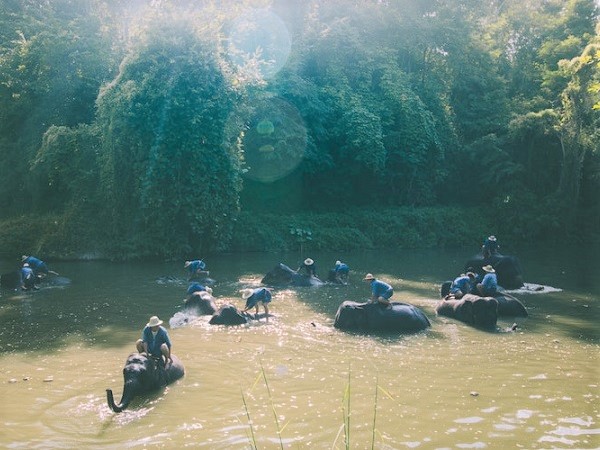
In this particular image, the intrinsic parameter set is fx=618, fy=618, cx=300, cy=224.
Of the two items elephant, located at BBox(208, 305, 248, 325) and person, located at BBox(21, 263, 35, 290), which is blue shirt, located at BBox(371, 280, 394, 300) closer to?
elephant, located at BBox(208, 305, 248, 325)

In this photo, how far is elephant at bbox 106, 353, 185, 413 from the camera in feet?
31.8

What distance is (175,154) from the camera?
91.8 ft

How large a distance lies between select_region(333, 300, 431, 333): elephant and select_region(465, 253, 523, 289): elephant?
6917mm

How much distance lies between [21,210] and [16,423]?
2837 cm

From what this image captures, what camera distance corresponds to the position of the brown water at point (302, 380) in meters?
8.47

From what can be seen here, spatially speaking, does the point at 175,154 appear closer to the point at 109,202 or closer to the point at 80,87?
the point at 109,202

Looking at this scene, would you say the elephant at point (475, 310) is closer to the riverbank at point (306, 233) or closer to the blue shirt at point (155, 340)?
the blue shirt at point (155, 340)

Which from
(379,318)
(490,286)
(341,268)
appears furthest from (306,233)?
(379,318)

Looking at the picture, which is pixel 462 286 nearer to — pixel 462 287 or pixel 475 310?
pixel 462 287

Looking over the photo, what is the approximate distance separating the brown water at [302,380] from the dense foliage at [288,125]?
10.8m

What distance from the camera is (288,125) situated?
34.5 metres

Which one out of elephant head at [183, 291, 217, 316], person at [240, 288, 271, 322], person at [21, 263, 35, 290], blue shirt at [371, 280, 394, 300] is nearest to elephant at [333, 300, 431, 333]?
blue shirt at [371, 280, 394, 300]

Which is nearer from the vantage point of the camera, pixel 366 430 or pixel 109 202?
pixel 366 430

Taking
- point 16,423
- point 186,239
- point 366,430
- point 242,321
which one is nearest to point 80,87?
point 186,239
